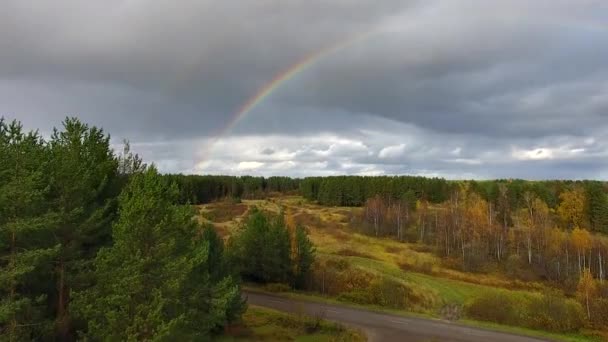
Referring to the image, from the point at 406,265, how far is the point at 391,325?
3833 centimetres

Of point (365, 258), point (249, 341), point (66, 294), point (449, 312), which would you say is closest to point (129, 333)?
point (66, 294)

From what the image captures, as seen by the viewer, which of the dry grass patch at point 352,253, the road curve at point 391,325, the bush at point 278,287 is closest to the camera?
the road curve at point 391,325

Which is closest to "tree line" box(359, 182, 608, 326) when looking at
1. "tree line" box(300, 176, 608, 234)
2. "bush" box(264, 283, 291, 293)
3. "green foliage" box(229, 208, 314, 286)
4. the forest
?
"tree line" box(300, 176, 608, 234)

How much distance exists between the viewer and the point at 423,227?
105 meters

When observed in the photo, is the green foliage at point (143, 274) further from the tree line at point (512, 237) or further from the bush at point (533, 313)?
the tree line at point (512, 237)

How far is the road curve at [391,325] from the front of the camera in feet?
112

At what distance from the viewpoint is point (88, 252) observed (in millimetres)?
24781

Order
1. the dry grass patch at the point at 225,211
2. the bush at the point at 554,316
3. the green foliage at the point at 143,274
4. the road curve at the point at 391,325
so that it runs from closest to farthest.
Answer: the green foliage at the point at 143,274 → the road curve at the point at 391,325 → the bush at the point at 554,316 → the dry grass patch at the point at 225,211

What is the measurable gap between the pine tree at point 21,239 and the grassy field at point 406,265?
106 feet

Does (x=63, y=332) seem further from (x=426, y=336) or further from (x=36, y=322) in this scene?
(x=426, y=336)

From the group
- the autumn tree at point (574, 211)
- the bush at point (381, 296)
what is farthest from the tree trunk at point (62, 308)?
the autumn tree at point (574, 211)

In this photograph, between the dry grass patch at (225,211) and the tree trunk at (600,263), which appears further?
the dry grass patch at (225,211)

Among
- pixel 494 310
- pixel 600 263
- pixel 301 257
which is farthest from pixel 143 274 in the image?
pixel 600 263

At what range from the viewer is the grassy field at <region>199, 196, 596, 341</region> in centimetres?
5406
